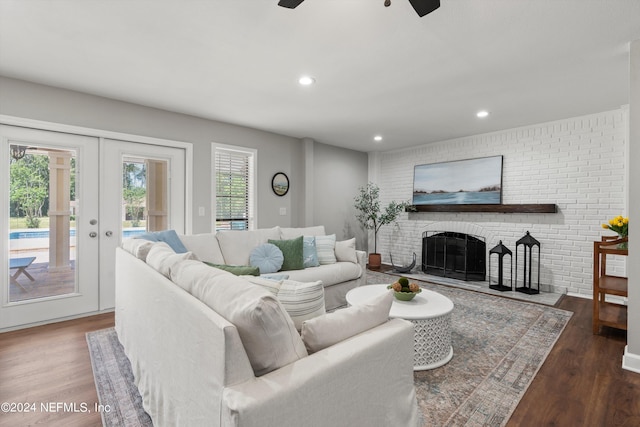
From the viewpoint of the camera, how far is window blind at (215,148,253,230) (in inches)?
172

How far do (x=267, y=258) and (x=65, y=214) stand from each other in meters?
2.11

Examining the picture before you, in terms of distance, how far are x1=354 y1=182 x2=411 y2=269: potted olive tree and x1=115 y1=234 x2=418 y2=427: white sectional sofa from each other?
434cm

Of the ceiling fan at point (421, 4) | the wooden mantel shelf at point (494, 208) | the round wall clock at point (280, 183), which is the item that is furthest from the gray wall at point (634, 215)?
the round wall clock at point (280, 183)

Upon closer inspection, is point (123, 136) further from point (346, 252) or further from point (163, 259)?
point (346, 252)

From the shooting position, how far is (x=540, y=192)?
4.29 metres

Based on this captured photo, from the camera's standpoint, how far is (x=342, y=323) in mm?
1241

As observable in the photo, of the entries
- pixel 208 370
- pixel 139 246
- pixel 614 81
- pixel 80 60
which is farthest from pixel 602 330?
pixel 80 60

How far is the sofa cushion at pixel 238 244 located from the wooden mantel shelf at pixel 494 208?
3121 millimetres

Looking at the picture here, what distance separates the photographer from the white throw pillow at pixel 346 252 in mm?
3750

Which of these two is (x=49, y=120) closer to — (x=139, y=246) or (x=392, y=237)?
(x=139, y=246)

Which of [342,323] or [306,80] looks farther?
[306,80]

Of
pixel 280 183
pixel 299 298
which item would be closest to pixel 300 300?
pixel 299 298

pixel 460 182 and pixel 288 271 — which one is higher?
pixel 460 182

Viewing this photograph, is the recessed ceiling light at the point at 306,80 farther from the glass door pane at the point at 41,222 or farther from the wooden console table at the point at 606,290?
the wooden console table at the point at 606,290
